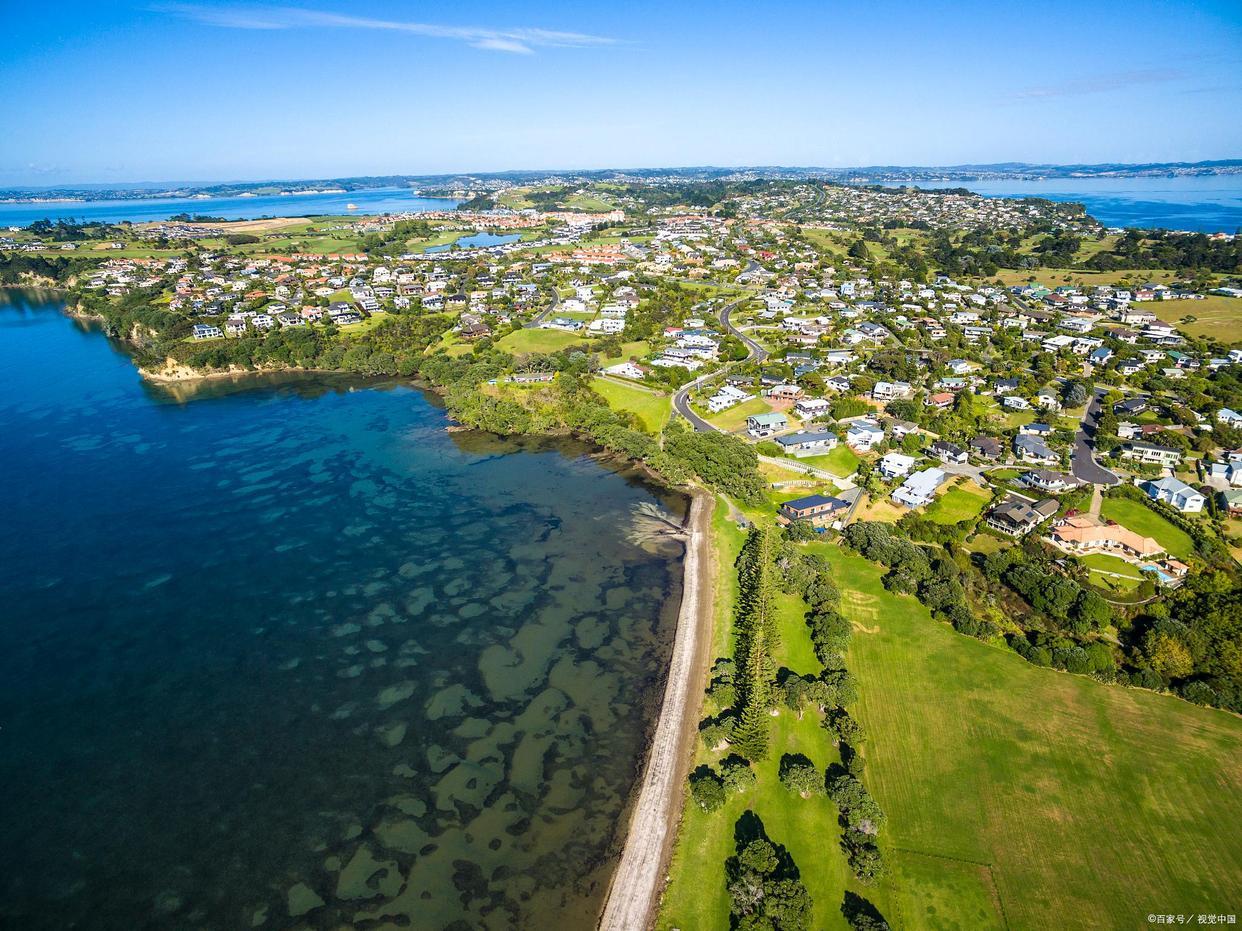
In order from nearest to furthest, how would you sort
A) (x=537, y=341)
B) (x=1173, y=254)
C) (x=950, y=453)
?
1. (x=950, y=453)
2. (x=537, y=341)
3. (x=1173, y=254)

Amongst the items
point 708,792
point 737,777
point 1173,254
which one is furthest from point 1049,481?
point 1173,254

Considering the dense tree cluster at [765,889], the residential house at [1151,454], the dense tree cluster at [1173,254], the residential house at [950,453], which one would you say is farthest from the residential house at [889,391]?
the dense tree cluster at [1173,254]

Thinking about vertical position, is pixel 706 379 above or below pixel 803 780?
above

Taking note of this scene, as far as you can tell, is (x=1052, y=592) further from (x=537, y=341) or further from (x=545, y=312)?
(x=545, y=312)

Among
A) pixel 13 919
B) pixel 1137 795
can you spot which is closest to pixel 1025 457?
pixel 1137 795

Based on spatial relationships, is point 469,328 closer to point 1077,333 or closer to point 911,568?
point 911,568

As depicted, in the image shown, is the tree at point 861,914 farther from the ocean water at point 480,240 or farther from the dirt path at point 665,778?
the ocean water at point 480,240
